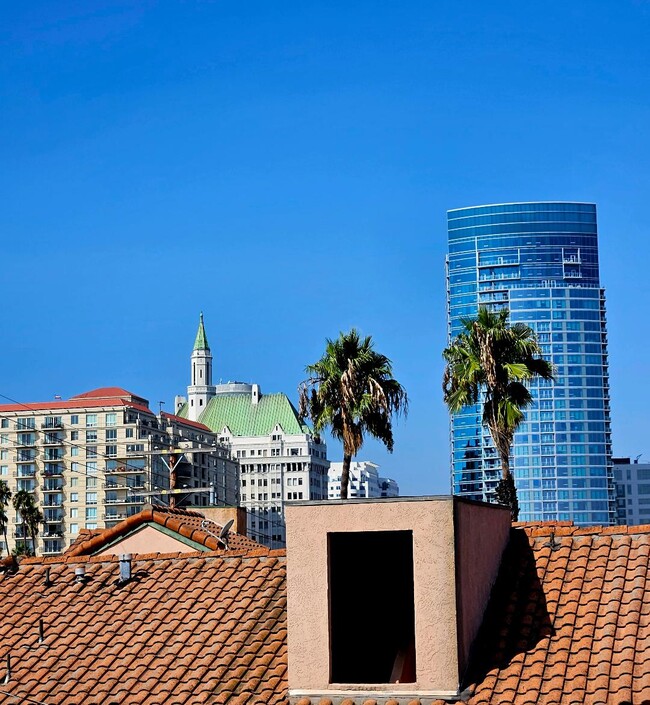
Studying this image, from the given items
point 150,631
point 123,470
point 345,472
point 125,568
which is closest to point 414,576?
point 150,631

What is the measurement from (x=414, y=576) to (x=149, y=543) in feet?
30.2

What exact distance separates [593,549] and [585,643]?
1.94 m

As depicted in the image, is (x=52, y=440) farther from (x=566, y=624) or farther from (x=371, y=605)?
(x=566, y=624)

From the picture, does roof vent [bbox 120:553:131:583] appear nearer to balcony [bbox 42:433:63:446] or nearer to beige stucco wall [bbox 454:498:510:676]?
beige stucco wall [bbox 454:498:510:676]

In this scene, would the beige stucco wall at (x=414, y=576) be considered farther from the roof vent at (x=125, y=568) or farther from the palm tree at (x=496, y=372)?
the palm tree at (x=496, y=372)

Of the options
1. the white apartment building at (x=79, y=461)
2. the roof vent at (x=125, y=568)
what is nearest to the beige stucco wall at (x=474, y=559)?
the roof vent at (x=125, y=568)

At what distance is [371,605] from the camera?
1625 centimetres

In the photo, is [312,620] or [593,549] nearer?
[312,620]

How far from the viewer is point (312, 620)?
13.9 m

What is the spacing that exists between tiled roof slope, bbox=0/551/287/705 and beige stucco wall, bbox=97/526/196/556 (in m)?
3.40

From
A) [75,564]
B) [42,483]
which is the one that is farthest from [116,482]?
[75,564]

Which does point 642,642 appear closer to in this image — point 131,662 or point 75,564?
point 131,662

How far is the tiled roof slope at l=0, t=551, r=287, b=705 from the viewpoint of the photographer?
14.8m

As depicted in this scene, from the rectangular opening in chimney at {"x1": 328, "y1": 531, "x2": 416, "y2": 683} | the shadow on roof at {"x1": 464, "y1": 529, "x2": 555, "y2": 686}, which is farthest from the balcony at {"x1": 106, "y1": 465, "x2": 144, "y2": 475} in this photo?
the shadow on roof at {"x1": 464, "y1": 529, "x2": 555, "y2": 686}
